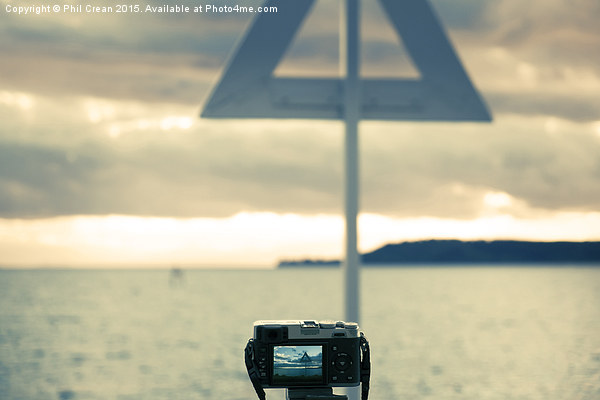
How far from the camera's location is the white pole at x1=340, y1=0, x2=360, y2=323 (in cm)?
325

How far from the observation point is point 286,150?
41.9m

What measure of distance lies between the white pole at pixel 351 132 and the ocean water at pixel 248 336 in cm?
1031

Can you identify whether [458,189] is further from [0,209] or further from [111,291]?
[111,291]

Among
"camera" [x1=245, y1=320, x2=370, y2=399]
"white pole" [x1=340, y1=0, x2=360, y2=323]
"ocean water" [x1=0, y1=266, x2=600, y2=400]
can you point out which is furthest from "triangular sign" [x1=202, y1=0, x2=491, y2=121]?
"ocean water" [x1=0, y1=266, x2=600, y2=400]

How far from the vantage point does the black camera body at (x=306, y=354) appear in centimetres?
232

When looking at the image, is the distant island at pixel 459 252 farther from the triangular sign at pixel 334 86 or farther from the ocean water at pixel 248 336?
the triangular sign at pixel 334 86

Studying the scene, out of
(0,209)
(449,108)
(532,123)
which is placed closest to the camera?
(449,108)

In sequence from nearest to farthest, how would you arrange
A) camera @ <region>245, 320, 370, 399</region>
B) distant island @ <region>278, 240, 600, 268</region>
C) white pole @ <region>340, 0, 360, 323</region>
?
1. camera @ <region>245, 320, 370, 399</region>
2. white pole @ <region>340, 0, 360, 323</region>
3. distant island @ <region>278, 240, 600, 268</region>

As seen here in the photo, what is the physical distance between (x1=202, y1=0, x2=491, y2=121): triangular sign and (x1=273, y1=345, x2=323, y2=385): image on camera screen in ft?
4.27

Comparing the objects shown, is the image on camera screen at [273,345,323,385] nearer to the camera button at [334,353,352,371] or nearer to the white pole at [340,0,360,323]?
the camera button at [334,353,352,371]

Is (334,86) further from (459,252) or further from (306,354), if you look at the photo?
(459,252)

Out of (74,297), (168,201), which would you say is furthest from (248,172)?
(74,297)

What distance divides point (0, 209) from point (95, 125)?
11.9m

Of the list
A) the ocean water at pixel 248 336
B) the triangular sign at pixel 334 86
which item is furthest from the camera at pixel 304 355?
the ocean water at pixel 248 336
